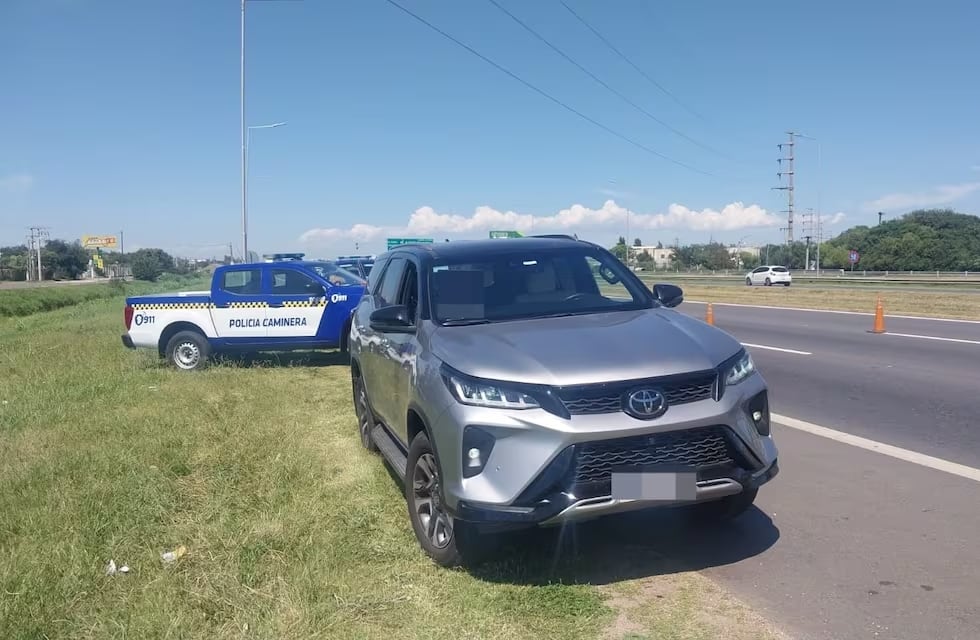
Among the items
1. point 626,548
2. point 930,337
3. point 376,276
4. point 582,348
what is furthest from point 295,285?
point 930,337

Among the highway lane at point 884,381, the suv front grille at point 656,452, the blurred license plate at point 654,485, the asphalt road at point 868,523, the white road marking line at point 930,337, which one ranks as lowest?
the asphalt road at point 868,523

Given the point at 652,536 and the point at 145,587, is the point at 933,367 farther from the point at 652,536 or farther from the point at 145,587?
the point at 145,587

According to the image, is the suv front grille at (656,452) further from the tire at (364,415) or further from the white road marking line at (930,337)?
the white road marking line at (930,337)

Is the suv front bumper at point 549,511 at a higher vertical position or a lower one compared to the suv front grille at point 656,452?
lower

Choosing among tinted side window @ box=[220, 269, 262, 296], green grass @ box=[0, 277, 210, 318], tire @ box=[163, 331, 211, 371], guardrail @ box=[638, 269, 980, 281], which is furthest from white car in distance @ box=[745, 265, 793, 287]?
tire @ box=[163, 331, 211, 371]

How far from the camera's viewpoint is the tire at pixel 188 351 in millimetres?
12938

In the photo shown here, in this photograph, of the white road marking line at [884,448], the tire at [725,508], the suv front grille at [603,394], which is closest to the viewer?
the suv front grille at [603,394]

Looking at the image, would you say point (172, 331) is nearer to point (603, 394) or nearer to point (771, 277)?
point (603, 394)

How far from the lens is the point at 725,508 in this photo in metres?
4.90

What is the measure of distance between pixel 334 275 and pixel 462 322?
29.6 ft

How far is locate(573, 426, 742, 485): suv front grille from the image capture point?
385 centimetres

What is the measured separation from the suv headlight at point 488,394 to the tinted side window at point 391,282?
87.8 inches

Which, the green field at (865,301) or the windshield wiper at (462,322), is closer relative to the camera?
the windshield wiper at (462,322)

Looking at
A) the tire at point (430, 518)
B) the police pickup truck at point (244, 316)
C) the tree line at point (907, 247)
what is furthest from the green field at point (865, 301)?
the tree line at point (907, 247)
